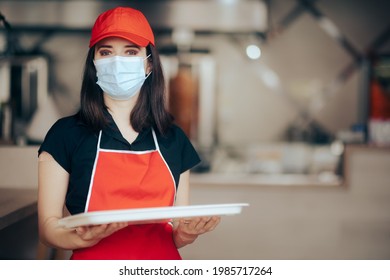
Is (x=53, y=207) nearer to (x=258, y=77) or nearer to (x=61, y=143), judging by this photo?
(x=61, y=143)

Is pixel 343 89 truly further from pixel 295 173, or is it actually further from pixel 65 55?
pixel 65 55

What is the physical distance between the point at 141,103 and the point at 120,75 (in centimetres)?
12

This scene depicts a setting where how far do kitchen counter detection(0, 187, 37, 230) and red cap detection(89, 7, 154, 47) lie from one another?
502mm

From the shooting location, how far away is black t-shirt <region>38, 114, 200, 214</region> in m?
1.30

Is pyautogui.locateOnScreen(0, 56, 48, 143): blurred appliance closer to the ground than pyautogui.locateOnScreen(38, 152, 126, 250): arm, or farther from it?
farther from it

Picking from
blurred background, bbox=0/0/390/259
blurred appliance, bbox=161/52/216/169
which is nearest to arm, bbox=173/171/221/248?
blurred background, bbox=0/0/390/259

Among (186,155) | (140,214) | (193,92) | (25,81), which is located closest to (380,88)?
(193,92)

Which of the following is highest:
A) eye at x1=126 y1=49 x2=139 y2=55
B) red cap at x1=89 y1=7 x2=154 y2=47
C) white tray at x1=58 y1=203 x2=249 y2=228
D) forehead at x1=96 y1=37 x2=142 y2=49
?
red cap at x1=89 y1=7 x2=154 y2=47

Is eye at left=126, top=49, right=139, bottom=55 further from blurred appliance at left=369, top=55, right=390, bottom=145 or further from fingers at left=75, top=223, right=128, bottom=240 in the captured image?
blurred appliance at left=369, top=55, right=390, bottom=145

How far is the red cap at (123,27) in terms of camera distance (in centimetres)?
133

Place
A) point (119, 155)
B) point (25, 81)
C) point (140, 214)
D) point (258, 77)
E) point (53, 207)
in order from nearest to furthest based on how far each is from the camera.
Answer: point (140, 214)
point (53, 207)
point (119, 155)
point (25, 81)
point (258, 77)

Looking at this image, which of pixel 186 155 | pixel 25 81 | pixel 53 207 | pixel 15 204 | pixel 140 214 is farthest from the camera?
pixel 25 81

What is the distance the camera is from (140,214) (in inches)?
45.1

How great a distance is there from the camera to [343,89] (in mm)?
4438
